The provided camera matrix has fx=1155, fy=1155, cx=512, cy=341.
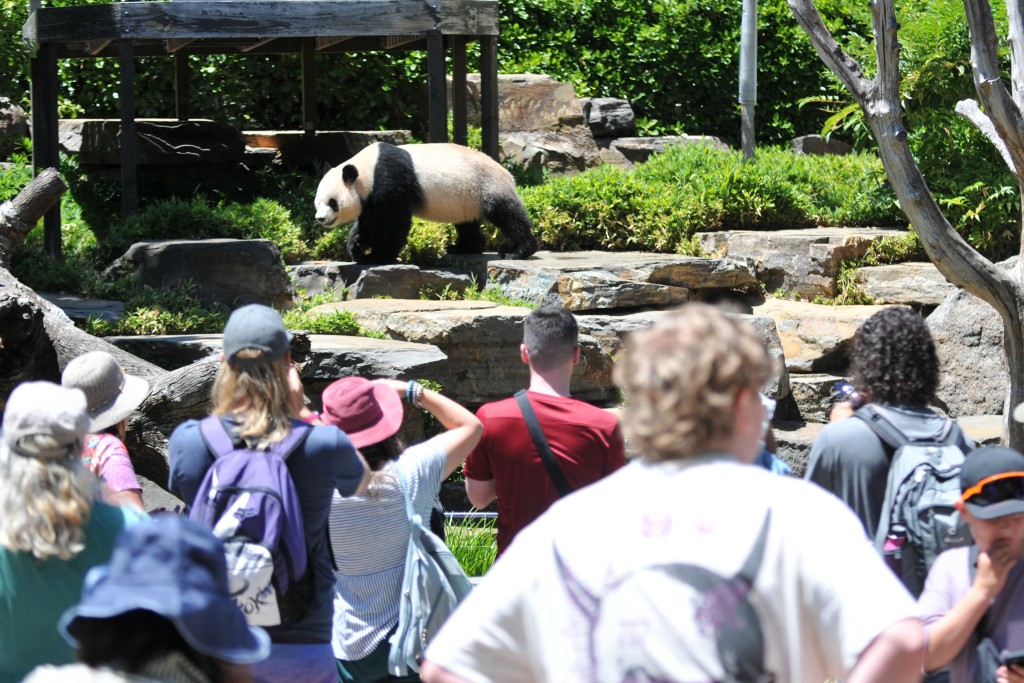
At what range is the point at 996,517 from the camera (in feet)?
7.61

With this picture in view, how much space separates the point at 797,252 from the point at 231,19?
482 centimetres

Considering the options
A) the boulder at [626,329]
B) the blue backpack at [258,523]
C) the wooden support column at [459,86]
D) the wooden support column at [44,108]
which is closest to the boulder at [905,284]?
the boulder at [626,329]

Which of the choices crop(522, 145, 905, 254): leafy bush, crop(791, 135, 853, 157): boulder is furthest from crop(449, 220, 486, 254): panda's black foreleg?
crop(791, 135, 853, 157): boulder

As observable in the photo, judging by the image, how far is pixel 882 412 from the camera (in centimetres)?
279

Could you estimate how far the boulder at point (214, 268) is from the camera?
8.02m

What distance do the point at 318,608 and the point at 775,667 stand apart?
126 centimetres

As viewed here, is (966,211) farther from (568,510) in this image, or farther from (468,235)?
(568,510)

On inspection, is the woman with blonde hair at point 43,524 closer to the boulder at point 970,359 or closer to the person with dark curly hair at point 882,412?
the person with dark curly hair at point 882,412

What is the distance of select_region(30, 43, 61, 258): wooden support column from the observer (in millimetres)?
9234

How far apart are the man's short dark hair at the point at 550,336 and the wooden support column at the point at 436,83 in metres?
6.27

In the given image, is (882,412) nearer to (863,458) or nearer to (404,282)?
(863,458)

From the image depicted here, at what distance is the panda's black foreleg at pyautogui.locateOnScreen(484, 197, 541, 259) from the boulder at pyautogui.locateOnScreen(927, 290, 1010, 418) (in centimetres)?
310

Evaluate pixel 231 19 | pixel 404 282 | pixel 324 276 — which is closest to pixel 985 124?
pixel 404 282

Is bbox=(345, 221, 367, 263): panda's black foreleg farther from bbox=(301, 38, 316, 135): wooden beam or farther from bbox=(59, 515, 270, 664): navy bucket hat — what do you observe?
bbox=(59, 515, 270, 664): navy bucket hat
